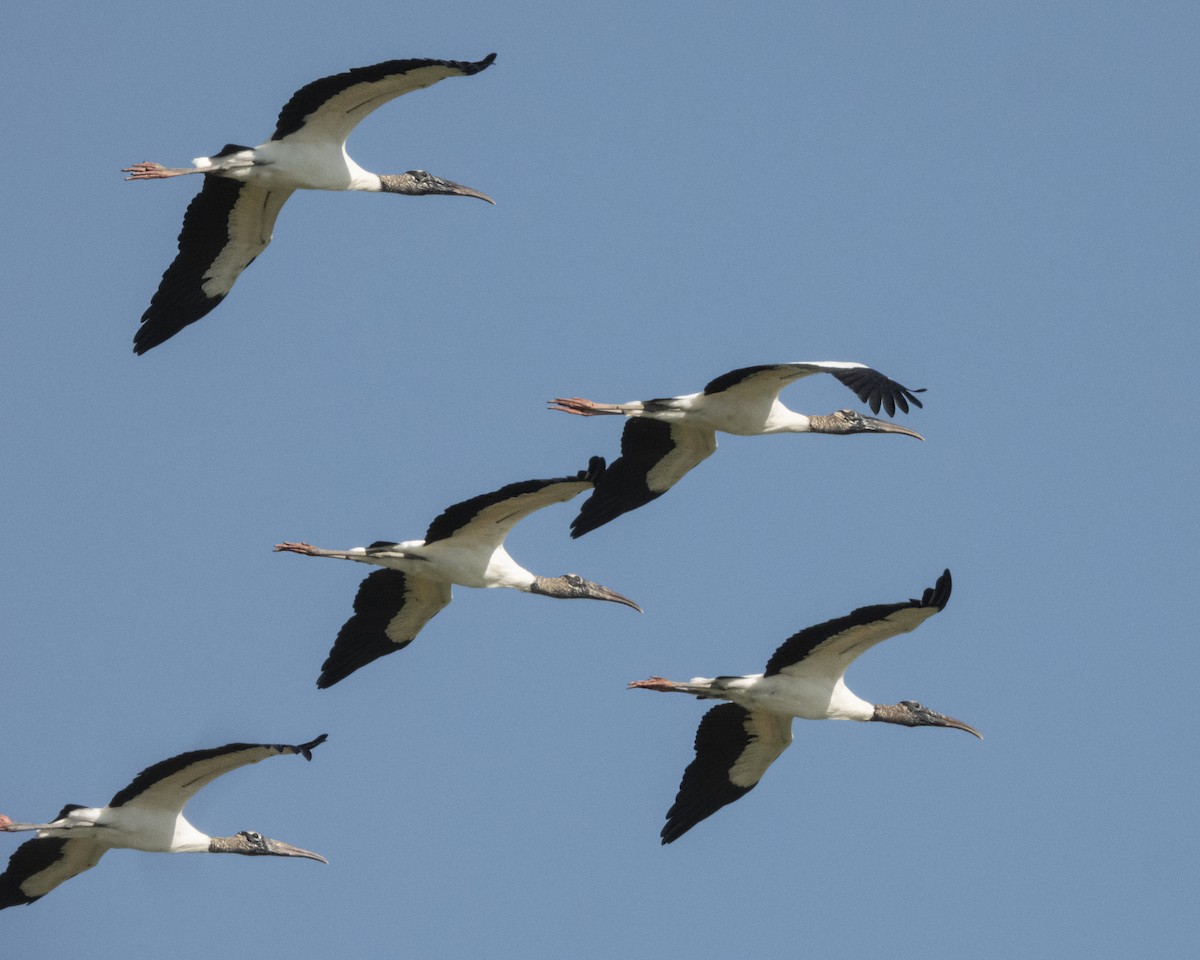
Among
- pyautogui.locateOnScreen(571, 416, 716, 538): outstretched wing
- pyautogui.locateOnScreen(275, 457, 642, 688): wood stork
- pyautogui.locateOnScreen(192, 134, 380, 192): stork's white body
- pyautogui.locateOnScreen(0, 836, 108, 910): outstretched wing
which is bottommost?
pyautogui.locateOnScreen(0, 836, 108, 910): outstretched wing

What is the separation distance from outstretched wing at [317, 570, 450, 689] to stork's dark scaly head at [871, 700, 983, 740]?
5169 millimetres

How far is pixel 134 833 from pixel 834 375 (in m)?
9.02

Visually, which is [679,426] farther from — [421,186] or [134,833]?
[134,833]

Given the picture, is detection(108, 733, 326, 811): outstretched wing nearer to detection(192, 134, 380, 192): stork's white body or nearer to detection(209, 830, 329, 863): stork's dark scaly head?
detection(209, 830, 329, 863): stork's dark scaly head

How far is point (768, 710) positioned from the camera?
3322 centimetres

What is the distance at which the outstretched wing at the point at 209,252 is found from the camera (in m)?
34.2

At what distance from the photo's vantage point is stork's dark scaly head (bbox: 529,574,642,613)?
35.2m

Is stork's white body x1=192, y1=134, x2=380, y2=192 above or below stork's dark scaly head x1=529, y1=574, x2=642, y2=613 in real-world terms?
above

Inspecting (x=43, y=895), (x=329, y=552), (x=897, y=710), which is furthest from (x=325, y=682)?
(x=897, y=710)

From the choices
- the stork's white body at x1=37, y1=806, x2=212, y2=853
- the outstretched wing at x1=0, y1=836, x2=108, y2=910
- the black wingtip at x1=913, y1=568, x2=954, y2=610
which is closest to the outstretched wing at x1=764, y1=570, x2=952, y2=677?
the black wingtip at x1=913, y1=568, x2=954, y2=610

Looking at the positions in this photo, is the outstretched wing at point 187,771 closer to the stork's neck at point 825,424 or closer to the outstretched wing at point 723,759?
the outstretched wing at point 723,759

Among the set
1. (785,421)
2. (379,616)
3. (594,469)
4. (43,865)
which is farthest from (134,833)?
(785,421)

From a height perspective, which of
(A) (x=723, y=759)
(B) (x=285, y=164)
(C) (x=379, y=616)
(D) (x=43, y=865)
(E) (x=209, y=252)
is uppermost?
(B) (x=285, y=164)

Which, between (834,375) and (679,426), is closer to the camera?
(834,375)
